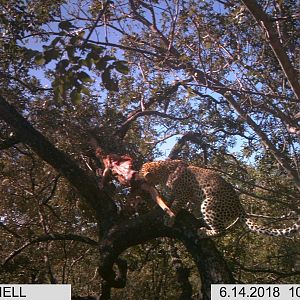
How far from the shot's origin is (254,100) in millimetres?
5434

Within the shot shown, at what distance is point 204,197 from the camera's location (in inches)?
209

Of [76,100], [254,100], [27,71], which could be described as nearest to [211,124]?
[254,100]

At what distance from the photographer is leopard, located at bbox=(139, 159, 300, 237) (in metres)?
5.02

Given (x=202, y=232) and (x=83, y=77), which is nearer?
(x=83, y=77)

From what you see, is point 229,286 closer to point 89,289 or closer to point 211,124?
A: point 211,124

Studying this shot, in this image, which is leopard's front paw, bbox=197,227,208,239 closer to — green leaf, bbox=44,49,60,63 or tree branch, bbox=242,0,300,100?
tree branch, bbox=242,0,300,100

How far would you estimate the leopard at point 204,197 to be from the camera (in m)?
5.02

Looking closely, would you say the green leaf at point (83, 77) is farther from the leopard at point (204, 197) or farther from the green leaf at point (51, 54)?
the leopard at point (204, 197)

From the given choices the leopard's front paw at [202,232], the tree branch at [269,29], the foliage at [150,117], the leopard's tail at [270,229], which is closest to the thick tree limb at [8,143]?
the foliage at [150,117]

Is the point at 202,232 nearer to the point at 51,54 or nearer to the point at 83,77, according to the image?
the point at 83,77

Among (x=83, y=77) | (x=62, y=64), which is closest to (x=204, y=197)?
(x=83, y=77)

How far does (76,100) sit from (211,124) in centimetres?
486

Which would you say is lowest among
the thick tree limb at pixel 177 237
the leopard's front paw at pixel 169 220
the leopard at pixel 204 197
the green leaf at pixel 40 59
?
the thick tree limb at pixel 177 237

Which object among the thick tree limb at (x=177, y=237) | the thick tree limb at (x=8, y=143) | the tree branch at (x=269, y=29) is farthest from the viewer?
the thick tree limb at (x=8, y=143)
